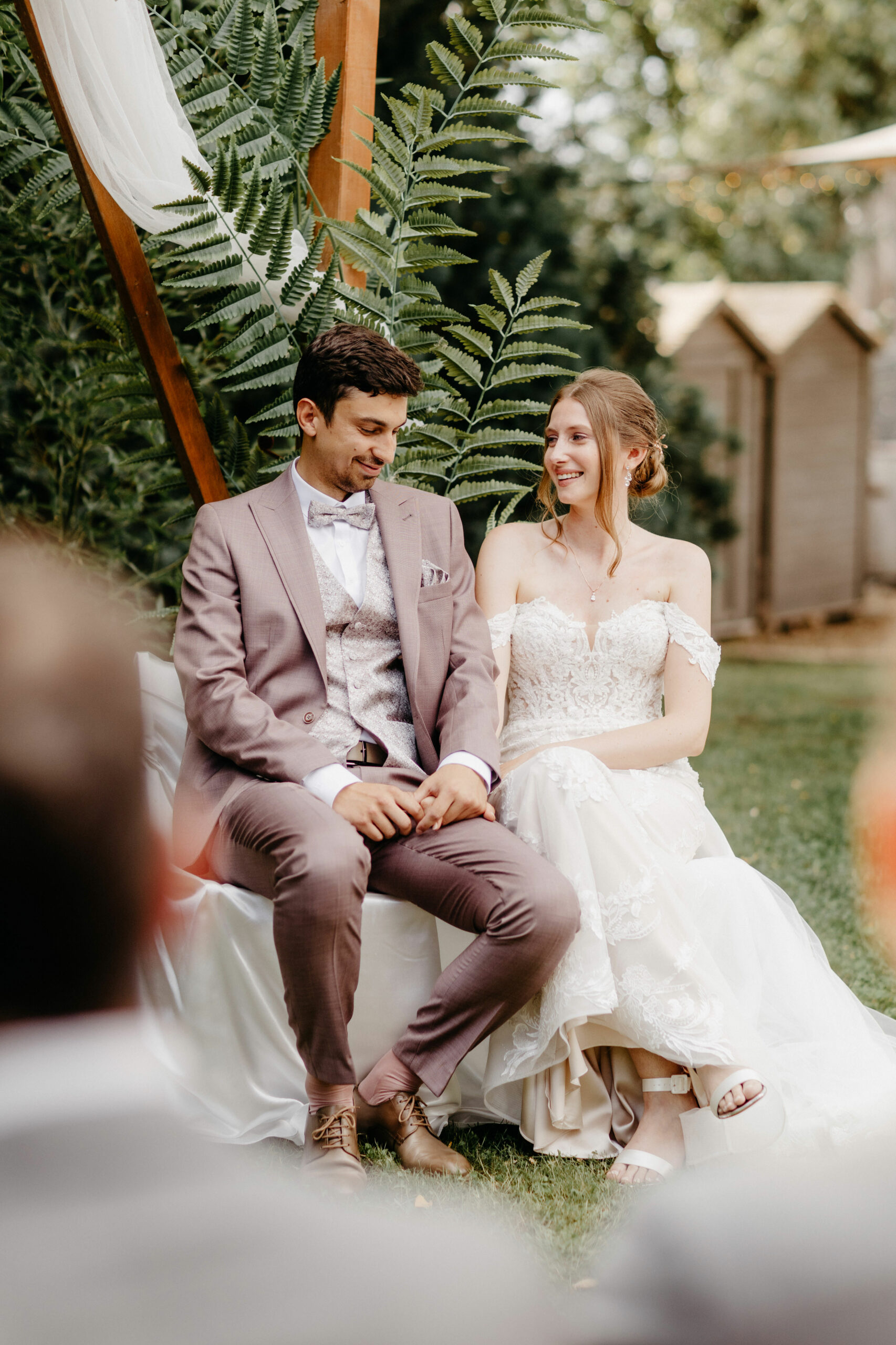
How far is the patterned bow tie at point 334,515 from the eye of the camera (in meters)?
2.80

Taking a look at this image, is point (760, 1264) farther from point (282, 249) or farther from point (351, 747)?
point (282, 249)

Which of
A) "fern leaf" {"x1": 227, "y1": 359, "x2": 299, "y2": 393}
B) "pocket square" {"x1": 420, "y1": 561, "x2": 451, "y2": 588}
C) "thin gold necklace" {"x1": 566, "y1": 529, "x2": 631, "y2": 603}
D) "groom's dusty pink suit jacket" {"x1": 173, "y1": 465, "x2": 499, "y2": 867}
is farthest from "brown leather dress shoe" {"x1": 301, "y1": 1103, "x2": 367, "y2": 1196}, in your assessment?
"fern leaf" {"x1": 227, "y1": 359, "x2": 299, "y2": 393}

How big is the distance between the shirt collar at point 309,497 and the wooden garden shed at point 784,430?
742cm

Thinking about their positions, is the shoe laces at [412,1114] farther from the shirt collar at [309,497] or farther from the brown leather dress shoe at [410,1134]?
the shirt collar at [309,497]

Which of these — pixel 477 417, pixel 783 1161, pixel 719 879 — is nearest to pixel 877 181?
pixel 477 417

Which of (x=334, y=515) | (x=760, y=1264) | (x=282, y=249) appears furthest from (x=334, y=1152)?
(x=282, y=249)

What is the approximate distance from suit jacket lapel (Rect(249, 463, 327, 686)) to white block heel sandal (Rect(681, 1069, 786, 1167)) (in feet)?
3.79

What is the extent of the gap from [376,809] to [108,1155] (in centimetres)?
189

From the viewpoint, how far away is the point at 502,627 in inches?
121

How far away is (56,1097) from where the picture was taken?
23.9 inches

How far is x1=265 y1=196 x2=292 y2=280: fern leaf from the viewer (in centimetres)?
Answer: 311

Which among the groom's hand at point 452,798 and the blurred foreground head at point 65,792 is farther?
the groom's hand at point 452,798

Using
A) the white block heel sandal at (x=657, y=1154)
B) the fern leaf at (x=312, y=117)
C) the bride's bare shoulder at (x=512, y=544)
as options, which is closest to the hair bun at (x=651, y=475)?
the bride's bare shoulder at (x=512, y=544)

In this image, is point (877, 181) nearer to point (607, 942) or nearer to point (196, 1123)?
point (607, 942)
